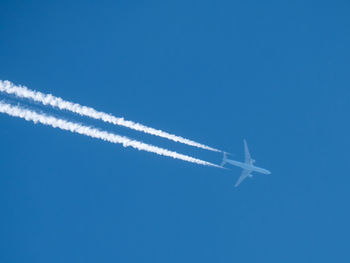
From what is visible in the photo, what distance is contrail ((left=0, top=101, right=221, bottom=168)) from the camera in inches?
1225

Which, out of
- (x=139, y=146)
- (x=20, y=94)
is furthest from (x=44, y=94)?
(x=139, y=146)

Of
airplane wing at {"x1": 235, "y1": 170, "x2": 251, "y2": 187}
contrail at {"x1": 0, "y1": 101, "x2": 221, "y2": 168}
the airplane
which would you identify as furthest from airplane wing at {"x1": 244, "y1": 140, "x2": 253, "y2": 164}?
contrail at {"x1": 0, "y1": 101, "x2": 221, "y2": 168}

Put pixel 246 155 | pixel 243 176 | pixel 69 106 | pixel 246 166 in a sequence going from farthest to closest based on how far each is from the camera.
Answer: pixel 243 176 < pixel 246 155 < pixel 246 166 < pixel 69 106

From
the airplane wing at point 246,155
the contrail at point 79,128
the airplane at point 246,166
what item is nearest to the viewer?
the contrail at point 79,128

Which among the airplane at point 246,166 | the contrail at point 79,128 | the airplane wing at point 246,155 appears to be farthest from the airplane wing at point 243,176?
the contrail at point 79,128

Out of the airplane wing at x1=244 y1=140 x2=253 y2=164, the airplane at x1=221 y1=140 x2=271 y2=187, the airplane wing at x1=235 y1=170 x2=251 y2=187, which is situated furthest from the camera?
the airplane wing at x1=235 y1=170 x2=251 y2=187

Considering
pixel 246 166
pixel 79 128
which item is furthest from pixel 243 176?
pixel 79 128

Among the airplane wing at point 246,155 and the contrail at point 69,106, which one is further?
the airplane wing at point 246,155

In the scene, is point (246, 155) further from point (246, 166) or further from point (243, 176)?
point (243, 176)

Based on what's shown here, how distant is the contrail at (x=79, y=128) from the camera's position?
31.1 m

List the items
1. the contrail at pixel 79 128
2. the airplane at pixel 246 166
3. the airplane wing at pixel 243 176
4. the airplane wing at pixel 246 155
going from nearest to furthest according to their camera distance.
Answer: the contrail at pixel 79 128, the airplane at pixel 246 166, the airplane wing at pixel 246 155, the airplane wing at pixel 243 176

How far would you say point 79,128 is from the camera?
117ft

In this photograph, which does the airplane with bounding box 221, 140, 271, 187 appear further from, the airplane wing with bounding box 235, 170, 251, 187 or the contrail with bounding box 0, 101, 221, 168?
the contrail with bounding box 0, 101, 221, 168

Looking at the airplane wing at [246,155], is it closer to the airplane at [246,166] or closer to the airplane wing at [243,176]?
the airplane at [246,166]
